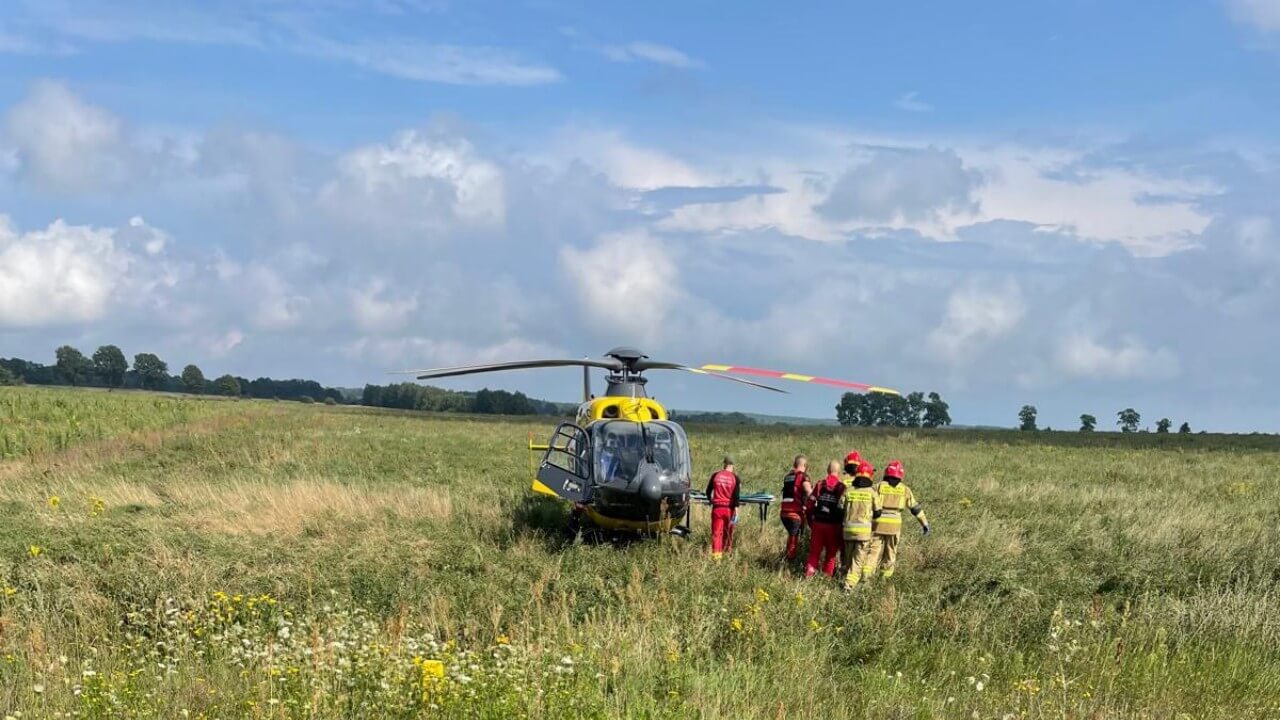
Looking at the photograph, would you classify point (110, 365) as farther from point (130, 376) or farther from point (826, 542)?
point (826, 542)

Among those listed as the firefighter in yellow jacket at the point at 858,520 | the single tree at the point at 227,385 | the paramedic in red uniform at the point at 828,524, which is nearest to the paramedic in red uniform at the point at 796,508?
the paramedic in red uniform at the point at 828,524

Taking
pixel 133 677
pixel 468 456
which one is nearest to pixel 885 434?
pixel 468 456

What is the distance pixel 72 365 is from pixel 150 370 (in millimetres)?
9619

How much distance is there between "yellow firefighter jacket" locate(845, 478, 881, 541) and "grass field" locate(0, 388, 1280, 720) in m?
0.71

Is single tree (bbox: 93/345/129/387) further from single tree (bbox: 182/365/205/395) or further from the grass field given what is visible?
the grass field

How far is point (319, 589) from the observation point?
11.6 m

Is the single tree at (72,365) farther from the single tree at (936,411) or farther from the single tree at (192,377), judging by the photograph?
the single tree at (936,411)

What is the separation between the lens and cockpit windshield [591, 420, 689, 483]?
41.5ft

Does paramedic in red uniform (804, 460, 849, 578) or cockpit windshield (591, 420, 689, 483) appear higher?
cockpit windshield (591, 420, 689, 483)

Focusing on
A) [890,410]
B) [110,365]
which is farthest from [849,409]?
[110,365]

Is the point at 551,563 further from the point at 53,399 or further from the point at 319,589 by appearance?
the point at 53,399

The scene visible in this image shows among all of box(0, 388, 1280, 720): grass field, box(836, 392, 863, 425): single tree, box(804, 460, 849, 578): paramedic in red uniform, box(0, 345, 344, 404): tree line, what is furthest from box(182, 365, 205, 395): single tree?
box(804, 460, 849, 578): paramedic in red uniform

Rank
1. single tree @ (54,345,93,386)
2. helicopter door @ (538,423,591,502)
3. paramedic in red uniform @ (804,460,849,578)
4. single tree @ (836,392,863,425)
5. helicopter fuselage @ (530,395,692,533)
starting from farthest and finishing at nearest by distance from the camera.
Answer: single tree @ (54,345,93,386)
single tree @ (836,392,863,425)
helicopter door @ (538,423,591,502)
helicopter fuselage @ (530,395,692,533)
paramedic in red uniform @ (804,460,849,578)

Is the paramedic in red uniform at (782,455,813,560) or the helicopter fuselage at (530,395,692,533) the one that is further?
the paramedic in red uniform at (782,455,813,560)
